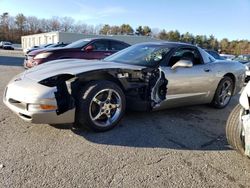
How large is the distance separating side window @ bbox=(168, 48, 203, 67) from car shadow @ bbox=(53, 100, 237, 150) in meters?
1.00

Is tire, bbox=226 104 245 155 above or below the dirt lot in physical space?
above

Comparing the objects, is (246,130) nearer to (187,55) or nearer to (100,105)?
(100,105)

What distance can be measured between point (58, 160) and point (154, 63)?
2.23m

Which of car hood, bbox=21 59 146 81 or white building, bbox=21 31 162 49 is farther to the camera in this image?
white building, bbox=21 31 162 49

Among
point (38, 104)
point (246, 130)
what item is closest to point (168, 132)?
point (246, 130)


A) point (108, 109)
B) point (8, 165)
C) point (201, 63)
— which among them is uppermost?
point (201, 63)

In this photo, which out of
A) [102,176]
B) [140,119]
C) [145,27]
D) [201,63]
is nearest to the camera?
[102,176]

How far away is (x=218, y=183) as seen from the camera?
257 cm

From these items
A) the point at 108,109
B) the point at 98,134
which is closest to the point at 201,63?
the point at 108,109

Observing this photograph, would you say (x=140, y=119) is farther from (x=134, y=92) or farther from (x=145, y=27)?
(x=145, y=27)

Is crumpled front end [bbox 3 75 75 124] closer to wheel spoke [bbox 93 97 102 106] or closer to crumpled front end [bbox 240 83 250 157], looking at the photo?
wheel spoke [bbox 93 97 102 106]

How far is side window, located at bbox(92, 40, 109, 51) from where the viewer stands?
8788 millimetres

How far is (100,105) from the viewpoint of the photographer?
12.2ft

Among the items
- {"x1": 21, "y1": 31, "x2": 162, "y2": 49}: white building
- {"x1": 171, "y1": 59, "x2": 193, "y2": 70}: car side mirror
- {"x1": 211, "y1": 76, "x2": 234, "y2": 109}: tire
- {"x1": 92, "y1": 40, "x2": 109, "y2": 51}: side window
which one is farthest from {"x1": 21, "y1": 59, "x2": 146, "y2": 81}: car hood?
{"x1": 21, "y1": 31, "x2": 162, "y2": 49}: white building
